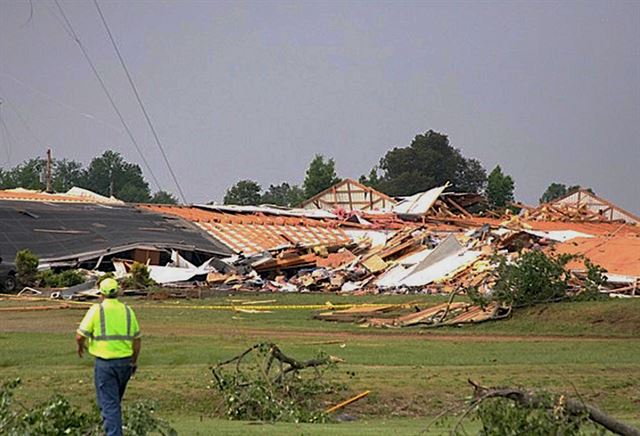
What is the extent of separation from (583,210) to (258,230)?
82.9 feet

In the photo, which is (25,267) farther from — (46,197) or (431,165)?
(431,165)

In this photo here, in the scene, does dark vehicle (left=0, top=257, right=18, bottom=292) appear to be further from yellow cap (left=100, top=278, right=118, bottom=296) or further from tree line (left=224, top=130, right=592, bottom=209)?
tree line (left=224, top=130, right=592, bottom=209)

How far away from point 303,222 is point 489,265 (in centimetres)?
2677

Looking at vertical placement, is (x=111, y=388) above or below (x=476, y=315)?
below

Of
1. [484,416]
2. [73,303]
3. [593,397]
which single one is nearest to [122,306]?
[484,416]

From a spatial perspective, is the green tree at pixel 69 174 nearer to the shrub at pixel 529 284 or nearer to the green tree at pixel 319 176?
the green tree at pixel 319 176

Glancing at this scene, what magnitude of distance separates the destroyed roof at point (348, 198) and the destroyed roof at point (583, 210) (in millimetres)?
13078

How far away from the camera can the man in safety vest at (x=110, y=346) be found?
36.4ft

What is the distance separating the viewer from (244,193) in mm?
126000

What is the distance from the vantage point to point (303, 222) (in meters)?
70.8

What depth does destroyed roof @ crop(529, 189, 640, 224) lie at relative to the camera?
76000mm

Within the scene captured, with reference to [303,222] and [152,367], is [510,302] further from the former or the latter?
[303,222]

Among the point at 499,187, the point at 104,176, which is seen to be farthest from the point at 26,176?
the point at 499,187

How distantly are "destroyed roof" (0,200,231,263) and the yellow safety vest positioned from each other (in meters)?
40.9
